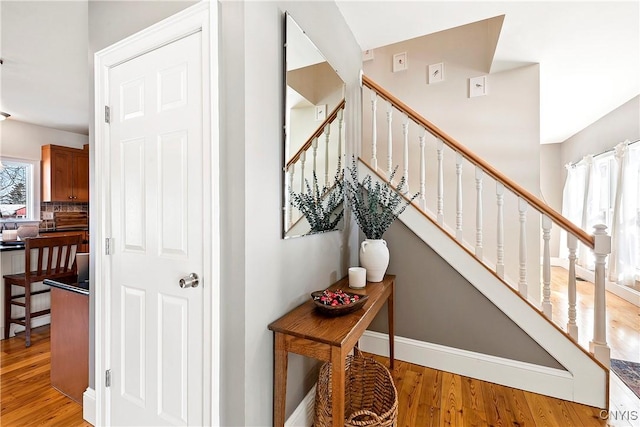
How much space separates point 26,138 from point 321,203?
17.5ft

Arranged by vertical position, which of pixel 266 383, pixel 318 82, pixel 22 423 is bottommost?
pixel 22 423

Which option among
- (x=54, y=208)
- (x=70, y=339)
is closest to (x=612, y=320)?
(x=70, y=339)

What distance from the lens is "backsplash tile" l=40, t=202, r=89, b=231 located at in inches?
183

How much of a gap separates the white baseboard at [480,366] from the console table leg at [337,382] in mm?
1282

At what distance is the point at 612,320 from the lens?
3.23 m

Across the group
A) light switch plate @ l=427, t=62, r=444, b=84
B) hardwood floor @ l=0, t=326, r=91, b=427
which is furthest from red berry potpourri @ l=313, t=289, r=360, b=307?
light switch plate @ l=427, t=62, r=444, b=84

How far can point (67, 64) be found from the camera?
8.93 feet

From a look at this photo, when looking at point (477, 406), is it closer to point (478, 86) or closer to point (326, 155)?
point (326, 155)

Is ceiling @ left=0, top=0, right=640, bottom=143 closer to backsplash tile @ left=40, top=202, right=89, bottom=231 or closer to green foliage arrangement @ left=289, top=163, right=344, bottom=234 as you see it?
green foliage arrangement @ left=289, top=163, right=344, bottom=234

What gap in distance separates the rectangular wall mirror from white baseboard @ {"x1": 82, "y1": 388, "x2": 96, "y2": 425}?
156cm

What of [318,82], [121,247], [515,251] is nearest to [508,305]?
[515,251]

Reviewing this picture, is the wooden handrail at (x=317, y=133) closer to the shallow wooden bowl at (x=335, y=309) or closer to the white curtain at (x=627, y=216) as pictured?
the shallow wooden bowl at (x=335, y=309)

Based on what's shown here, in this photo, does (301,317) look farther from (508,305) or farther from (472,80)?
(472,80)

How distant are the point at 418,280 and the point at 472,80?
2173 millimetres
